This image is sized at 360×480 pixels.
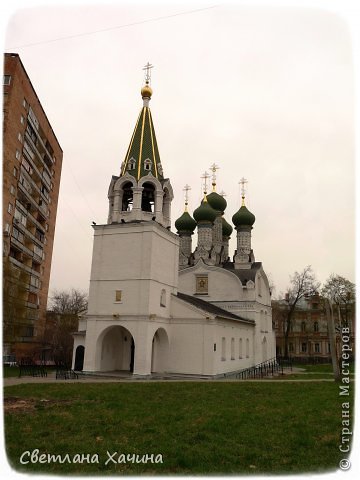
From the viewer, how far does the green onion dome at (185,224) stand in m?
41.4

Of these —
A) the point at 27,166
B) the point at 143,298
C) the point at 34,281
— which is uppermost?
the point at 27,166

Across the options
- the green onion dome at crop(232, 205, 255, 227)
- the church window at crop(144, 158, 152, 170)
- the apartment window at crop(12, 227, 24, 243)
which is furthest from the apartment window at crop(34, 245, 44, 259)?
the church window at crop(144, 158, 152, 170)

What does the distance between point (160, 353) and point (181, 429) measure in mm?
16143

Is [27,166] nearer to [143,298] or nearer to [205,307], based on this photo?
[143,298]

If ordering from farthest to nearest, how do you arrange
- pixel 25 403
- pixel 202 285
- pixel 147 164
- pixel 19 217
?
pixel 19 217, pixel 202 285, pixel 147 164, pixel 25 403

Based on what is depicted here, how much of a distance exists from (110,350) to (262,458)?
773 inches

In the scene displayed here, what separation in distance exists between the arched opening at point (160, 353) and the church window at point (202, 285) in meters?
10.7

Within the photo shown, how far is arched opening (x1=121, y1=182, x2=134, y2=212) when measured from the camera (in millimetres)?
25875

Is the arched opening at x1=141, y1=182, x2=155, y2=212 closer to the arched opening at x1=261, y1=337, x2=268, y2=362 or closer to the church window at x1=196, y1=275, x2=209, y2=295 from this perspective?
the church window at x1=196, y1=275, x2=209, y2=295

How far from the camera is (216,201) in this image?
43.7 meters

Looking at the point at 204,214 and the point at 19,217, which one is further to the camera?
the point at 204,214

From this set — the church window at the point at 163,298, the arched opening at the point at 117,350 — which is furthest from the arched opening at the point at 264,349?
the church window at the point at 163,298

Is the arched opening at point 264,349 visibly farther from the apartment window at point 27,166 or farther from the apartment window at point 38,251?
the apartment window at point 27,166

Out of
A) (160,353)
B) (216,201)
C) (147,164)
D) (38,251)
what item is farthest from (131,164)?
(38,251)
